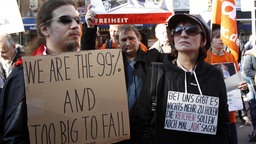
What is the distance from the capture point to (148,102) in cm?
258

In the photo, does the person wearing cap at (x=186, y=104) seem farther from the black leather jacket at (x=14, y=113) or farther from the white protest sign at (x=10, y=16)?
the white protest sign at (x=10, y=16)

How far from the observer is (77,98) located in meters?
2.22

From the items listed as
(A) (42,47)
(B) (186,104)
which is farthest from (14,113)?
(B) (186,104)

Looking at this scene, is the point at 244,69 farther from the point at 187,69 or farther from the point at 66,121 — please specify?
the point at 66,121

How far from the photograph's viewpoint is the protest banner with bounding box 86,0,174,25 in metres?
4.14

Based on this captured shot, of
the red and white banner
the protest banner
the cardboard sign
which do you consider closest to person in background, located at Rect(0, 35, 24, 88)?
the protest banner

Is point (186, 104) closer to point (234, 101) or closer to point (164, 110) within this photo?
point (164, 110)

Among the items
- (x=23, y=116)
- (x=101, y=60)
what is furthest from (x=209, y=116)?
(x=23, y=116)

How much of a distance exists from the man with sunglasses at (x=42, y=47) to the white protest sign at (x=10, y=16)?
1942 millimetres

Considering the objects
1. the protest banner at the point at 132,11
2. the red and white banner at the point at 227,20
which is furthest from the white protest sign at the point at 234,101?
the protest banner at the point at 132,11

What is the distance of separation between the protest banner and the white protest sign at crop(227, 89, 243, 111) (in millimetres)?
1083

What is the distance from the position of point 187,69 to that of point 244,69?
484cm

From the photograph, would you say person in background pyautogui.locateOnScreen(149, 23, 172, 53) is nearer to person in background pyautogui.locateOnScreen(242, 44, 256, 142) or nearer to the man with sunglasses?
person in background pyautogui.locateOnScreen(242, 44, 256, 142)

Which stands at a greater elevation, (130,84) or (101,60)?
(101,60)
